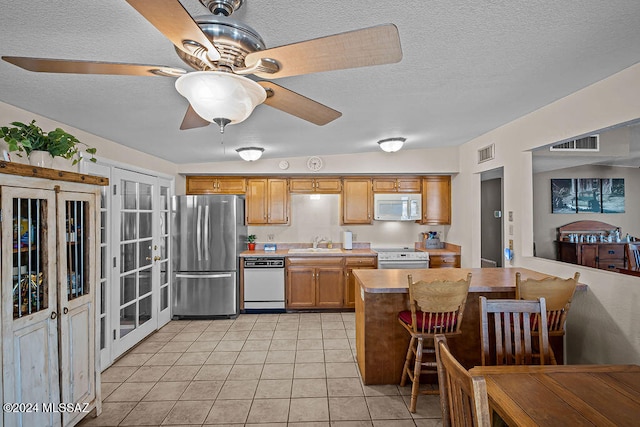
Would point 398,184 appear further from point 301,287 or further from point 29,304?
point 29,304

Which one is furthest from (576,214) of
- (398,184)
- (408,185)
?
(398,184)

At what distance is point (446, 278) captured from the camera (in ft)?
9.44

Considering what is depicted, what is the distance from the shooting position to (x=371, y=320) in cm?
275

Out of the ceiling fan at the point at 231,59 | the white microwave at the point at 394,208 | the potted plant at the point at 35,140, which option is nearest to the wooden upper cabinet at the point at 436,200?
the white microwave at the point at 394,208

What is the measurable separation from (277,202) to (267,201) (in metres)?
0.16

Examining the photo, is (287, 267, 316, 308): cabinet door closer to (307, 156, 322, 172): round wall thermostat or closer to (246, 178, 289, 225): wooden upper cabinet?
(246, 178, 289, 225): wooden upper cabinet

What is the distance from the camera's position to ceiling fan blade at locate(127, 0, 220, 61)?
2.64 ft

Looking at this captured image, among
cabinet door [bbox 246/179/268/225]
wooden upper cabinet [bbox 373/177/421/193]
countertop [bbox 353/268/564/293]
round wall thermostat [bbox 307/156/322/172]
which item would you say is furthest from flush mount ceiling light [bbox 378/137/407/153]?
cabinet door [bbox 246/179/268/225]

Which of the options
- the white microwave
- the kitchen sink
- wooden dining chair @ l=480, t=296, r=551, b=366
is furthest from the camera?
the white microwave

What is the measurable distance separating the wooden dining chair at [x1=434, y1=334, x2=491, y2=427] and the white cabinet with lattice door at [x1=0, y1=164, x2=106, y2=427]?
209 cm

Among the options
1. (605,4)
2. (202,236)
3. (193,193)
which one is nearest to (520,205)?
(605,4)

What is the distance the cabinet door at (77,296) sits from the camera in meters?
2.01

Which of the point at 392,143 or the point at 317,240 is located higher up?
the point at 392,143

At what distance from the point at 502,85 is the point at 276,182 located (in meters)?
3.40
